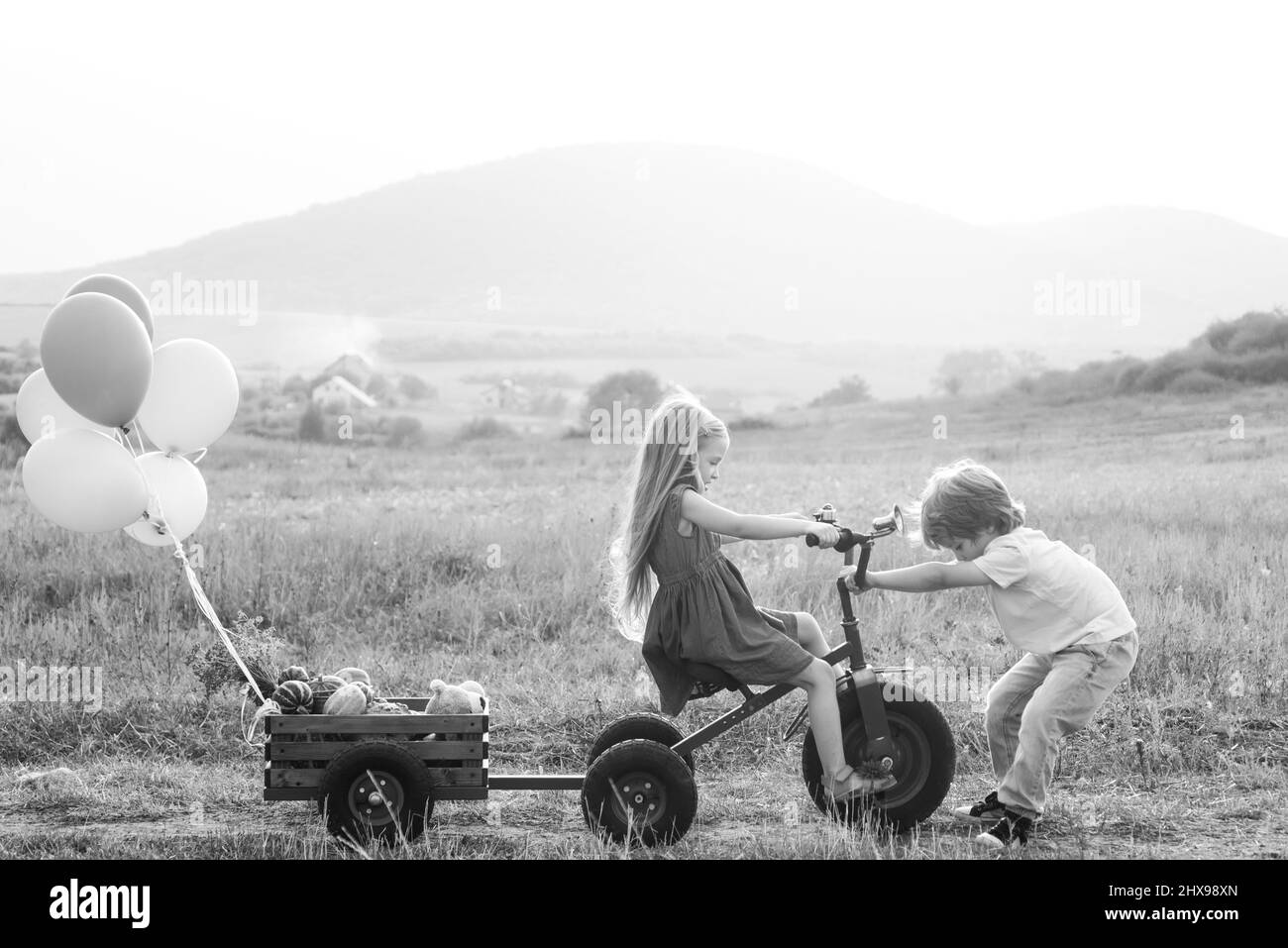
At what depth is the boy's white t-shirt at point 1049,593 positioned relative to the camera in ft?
13.5

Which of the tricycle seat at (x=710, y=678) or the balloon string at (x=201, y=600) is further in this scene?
the balloon string at (x=201, y=600)

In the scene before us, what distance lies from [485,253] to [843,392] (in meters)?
85.8

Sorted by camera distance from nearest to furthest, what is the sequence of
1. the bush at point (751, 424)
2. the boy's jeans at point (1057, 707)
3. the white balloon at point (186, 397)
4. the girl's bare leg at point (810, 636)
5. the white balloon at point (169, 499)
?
1. the boy's jeans at point (1057, 707)
2. the girl's bare leg at point (810, 636)
3. the white balloon at point (169, 499)
4. the white balloon at point (186, 397)
5. the bush at point (751, 424)

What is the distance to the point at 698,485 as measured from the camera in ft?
14.0

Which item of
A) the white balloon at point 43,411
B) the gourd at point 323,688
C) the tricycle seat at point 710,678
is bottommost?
the gourd at point 323,688

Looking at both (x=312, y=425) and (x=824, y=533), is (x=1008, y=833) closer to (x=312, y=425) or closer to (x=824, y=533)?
(x=824, y=533)

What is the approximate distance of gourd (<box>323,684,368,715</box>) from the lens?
4258mm

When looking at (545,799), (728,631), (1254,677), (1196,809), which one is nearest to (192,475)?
(545,799)

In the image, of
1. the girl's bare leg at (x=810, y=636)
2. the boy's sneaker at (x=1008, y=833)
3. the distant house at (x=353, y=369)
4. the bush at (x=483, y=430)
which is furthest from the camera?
the distant house at (x=353, y=369)

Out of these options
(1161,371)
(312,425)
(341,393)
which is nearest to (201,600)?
(312,425)

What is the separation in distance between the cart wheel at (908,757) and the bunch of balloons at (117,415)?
2877 mm

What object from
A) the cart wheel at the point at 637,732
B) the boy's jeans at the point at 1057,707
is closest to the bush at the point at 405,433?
the cart wheel at the point at 637,732

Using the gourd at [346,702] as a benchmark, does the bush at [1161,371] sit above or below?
above

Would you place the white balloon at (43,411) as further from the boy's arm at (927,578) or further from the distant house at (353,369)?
the distant house at (353,369)
